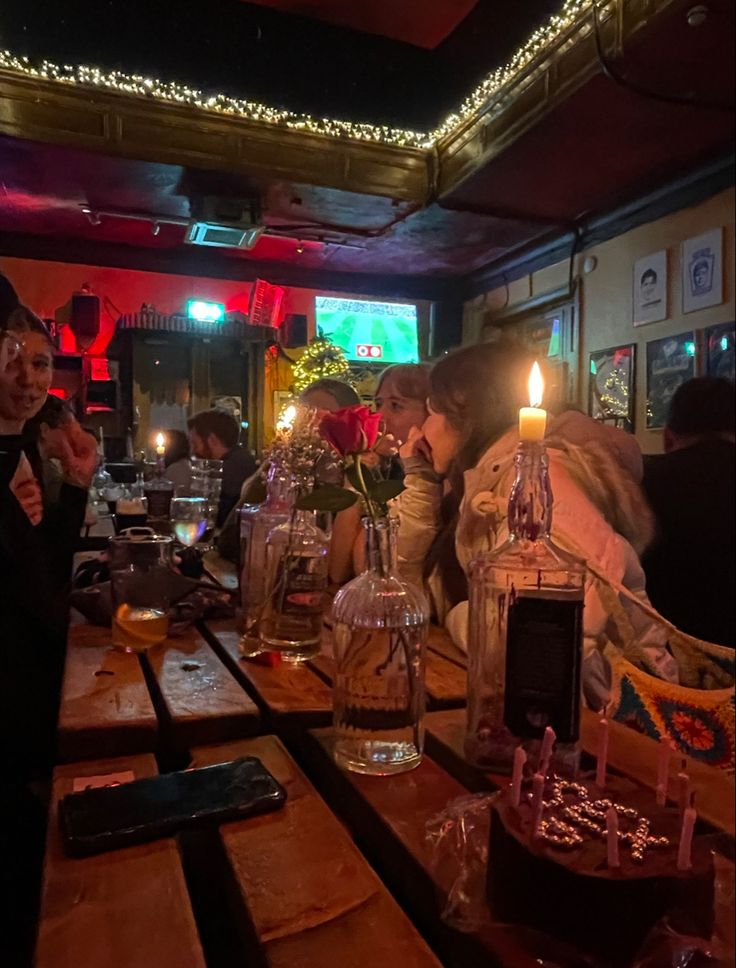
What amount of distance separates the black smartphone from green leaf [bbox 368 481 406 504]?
0.91ft

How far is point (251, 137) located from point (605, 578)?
2.03 m

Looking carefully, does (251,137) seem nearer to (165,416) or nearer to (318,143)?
(318,143)

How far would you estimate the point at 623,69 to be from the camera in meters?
2.17

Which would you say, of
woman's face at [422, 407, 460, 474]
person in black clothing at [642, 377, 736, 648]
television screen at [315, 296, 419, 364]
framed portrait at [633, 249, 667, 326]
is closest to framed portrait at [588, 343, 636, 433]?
framed portrait at [633, 249, 667, 326]

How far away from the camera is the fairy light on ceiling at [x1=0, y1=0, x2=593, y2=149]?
2119 millimetres

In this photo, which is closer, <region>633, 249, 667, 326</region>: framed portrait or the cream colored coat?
the cream colored coat

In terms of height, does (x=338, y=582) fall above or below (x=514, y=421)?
below

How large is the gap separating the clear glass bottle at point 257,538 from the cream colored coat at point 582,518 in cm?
20

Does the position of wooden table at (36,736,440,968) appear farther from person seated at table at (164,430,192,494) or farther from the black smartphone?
person seated at table at (164,430,192,494)

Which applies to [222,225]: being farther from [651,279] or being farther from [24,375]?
[651,279]

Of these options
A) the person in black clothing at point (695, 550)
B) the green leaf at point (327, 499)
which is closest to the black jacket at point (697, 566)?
the person in black clothing at point (695, 550)

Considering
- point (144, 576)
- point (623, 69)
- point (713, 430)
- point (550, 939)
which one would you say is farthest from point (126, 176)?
point (623, 69)

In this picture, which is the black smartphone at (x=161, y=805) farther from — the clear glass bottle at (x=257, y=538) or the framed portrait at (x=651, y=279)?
the framed portrait at (x=651, y=279)

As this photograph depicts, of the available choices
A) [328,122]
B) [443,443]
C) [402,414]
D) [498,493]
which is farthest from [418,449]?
[328,122]
